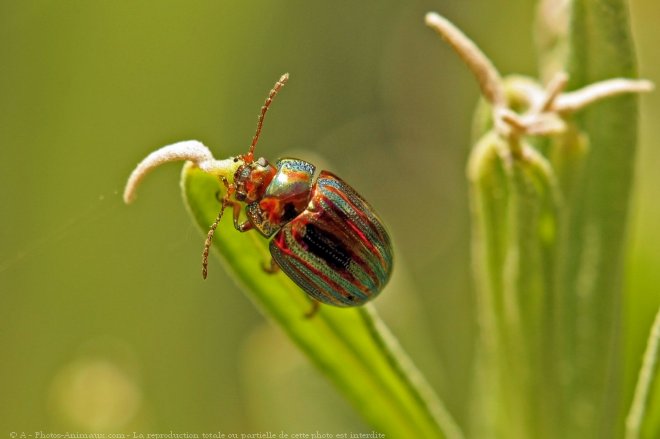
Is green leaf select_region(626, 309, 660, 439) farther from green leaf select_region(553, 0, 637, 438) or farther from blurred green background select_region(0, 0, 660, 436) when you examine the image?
blurred green background select_region(0, 0, 660, 436)

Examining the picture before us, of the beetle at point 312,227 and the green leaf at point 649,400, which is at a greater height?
the beetle at point 312,227

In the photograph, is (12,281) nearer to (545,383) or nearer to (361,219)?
(361,219)

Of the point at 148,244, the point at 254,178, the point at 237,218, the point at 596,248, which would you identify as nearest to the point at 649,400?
the point at 596,248

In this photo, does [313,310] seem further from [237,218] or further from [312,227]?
[312,227]

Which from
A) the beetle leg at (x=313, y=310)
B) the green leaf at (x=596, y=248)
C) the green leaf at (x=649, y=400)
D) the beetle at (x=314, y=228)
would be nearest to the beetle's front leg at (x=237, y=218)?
the beetle at (x=314, y=228)

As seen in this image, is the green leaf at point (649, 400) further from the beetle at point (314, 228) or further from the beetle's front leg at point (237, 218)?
the beetle's front leg at point (237, 218)

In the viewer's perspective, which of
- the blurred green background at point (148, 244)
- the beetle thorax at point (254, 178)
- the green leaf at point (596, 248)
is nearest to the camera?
the green leaf at point (596, 248)
